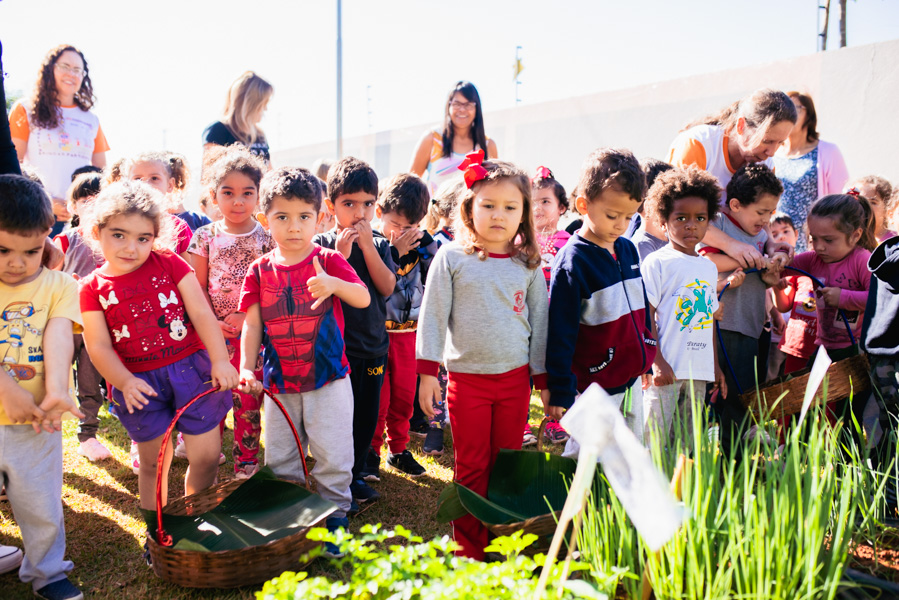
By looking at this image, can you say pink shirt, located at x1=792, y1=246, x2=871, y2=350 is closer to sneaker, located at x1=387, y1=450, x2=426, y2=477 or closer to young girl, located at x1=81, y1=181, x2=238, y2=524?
sneaker, located at x1=387, y1=450, x2=426, y2=477

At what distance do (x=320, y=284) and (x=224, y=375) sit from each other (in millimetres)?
528

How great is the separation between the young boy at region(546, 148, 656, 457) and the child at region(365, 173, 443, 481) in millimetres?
1118

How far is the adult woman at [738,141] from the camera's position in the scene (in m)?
3.57

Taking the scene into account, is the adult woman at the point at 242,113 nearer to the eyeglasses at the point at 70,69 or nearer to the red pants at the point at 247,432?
the eyeglasses at the point at 70,69

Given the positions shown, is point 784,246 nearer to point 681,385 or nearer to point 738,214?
point 738,214

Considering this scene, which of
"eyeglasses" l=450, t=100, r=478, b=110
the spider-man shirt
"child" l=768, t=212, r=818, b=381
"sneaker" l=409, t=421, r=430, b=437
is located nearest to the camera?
the spider-man shirt

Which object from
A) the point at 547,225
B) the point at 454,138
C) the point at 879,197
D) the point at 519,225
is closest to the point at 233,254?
the point at 519,225

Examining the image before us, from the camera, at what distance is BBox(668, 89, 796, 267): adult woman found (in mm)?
3570

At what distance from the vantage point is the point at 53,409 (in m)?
2.32

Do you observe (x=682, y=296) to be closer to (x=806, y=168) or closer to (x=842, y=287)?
(x=842, y=287)

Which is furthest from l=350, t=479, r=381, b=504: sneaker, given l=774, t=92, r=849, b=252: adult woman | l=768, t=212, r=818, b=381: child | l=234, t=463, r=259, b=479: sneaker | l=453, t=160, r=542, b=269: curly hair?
l=774, t=92, r=849, b=252: adult woman

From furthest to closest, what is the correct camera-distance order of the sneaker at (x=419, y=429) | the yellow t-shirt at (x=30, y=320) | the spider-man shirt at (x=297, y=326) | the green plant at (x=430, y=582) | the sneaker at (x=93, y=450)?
the sneaker at (x=419, y=429) → the sneaker at (x=93, y=450) → the spider-man shirt at (x=297, y=326) → the yellow t-shirt at (x=30, y=320) → the green plant at (x=430, y=582)

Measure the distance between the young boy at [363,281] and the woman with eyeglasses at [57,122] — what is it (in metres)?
2.57

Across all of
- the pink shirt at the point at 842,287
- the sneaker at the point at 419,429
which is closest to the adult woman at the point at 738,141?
the pink shirt at the point at 842,287
